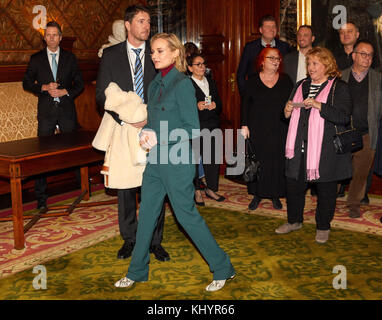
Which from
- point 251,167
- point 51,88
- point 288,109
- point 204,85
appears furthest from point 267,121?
point 51,88

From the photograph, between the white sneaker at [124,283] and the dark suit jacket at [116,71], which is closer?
the white sneaker at [124,283]

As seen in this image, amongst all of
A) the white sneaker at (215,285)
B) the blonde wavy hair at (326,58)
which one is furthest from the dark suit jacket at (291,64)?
the white sneaker at (215,285)

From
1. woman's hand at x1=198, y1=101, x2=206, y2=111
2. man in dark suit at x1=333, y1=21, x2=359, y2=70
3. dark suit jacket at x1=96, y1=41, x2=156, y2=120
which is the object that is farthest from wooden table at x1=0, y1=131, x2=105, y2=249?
man in dark suit at x1=333, y1=21, x2=359, y2=70

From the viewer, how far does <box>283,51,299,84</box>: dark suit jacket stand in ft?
20.7

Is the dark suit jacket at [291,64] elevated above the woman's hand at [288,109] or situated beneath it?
elevated above

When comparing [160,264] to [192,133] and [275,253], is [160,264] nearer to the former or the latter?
[275,253]

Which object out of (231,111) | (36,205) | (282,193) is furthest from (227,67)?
(36,205)

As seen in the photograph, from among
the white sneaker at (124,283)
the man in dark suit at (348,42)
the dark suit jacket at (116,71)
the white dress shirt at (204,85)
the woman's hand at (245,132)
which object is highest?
the man in dark suit at (348,42)

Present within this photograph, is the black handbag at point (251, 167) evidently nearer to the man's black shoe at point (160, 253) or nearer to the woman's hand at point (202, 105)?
the woman's hand at point (202, 105)

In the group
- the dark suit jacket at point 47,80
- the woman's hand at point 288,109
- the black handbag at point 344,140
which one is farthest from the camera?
the dark suit jacket at point 47,80

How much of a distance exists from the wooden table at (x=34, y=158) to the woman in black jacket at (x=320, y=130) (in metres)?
2.01

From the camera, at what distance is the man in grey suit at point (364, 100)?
5.43 m

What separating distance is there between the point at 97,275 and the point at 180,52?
6.16 ft

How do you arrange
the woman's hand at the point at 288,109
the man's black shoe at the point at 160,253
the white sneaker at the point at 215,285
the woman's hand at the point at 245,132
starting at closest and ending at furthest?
the white sneaker at the point at 215,285
the man's black shoe at the point at 160,253
the woman's hand at the point at 288,109
the woman's hand at the point at 245,132
